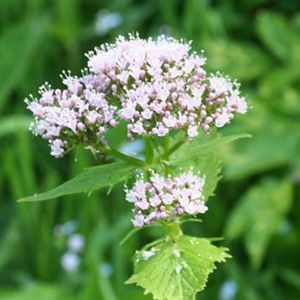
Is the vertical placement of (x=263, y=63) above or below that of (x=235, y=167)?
above

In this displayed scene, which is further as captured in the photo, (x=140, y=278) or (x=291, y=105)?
(x=291, y=105)

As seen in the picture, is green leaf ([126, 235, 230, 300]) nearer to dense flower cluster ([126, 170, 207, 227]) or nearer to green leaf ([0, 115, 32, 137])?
dense flower cluster ([126, 170, 207, 227])

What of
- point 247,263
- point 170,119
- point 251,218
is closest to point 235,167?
point 251,218

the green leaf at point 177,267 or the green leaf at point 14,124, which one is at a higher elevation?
the green leaf at point 14,124

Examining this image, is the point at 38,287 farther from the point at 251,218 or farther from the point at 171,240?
the point at 171,240

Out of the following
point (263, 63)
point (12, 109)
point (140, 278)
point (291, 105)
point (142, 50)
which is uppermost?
point (12, 109)

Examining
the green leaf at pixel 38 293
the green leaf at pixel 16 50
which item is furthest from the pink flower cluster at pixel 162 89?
the green leaf at pixel 16 50

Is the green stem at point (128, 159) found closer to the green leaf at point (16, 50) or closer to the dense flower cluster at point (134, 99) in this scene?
the dense flower cluster at point (134, 99)
